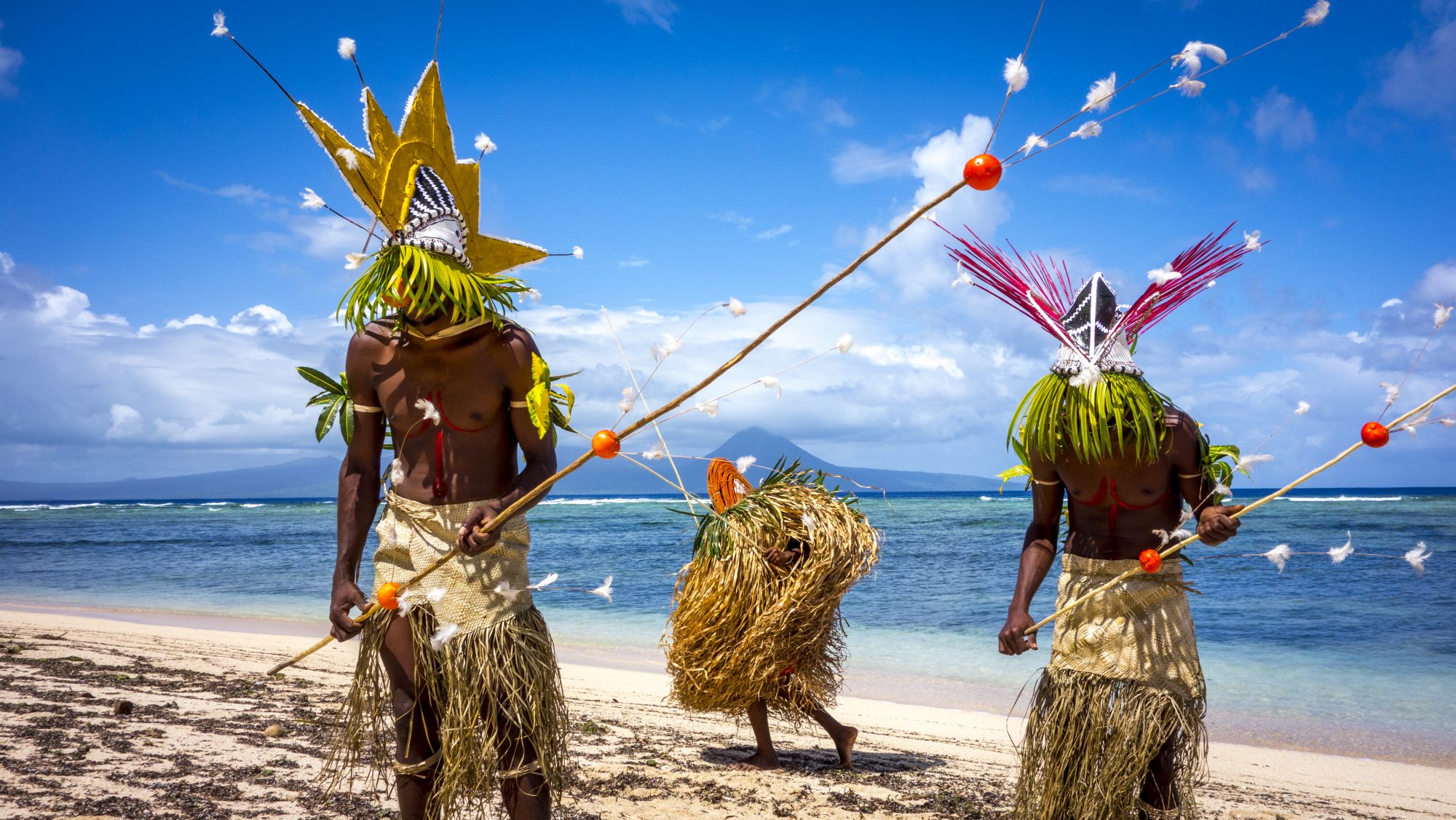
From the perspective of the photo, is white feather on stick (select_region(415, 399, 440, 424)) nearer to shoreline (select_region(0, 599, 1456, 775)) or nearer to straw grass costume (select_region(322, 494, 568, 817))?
A: straw grass costume (select_region(322, 494, 568, 817))

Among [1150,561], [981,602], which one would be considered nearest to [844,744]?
[1150,561]

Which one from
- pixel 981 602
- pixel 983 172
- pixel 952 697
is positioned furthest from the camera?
pixel 981 602

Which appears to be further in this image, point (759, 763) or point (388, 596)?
point (759, 763)

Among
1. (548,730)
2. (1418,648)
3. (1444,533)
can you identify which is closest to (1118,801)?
(548,730)

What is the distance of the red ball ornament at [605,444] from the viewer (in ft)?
7.45

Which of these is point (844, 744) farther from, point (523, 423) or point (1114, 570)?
point (523, 423)

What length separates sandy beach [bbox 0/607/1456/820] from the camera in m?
3.77

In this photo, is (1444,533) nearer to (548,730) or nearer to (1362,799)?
(1362,799)

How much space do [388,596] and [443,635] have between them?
7.4 inches

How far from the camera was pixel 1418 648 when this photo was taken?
912 centimetres

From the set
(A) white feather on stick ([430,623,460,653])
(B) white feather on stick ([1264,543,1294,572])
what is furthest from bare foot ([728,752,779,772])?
(B) white feather on stick ([1264,543,1294,572])

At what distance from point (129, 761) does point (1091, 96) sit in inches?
181

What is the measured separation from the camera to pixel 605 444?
2283 mm

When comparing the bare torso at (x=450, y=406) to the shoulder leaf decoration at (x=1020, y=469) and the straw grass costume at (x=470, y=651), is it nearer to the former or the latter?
the straw grass costume at (x=470, y=651)
